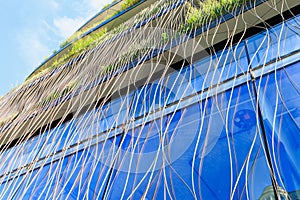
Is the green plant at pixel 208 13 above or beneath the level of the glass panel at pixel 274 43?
above

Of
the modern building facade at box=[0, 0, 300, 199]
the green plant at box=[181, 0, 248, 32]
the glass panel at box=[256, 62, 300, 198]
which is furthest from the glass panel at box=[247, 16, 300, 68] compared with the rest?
the green plant at box=[181, 0, 248, 32]

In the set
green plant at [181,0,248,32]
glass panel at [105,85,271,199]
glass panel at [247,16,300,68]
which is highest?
green plant at [181,0,248,32]

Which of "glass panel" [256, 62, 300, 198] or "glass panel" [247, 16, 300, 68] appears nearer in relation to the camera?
"glass panel" [256, 62, 300, 198]

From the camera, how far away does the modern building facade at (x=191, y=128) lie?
113 centimetres

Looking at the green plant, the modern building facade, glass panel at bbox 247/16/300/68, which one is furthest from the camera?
the green plant

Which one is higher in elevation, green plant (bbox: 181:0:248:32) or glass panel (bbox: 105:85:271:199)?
green plant (bbox: 181:0:248:32)

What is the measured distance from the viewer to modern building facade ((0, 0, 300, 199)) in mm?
1127

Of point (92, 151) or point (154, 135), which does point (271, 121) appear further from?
point (92, 151)

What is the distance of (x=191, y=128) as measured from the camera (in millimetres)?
1407

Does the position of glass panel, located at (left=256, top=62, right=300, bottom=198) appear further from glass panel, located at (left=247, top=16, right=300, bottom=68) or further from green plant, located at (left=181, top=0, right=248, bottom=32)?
green plant, located at (left=181, top=0, right=248, bottom=32)

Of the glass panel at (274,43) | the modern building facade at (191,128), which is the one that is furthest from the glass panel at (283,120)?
the glass panel at (274,43)

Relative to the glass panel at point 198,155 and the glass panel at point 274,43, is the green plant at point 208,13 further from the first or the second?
the glass panel at point 198,155

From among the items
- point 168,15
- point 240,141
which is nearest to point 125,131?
point 240,141

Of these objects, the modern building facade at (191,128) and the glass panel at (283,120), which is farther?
the modern building facade at (191,128)
